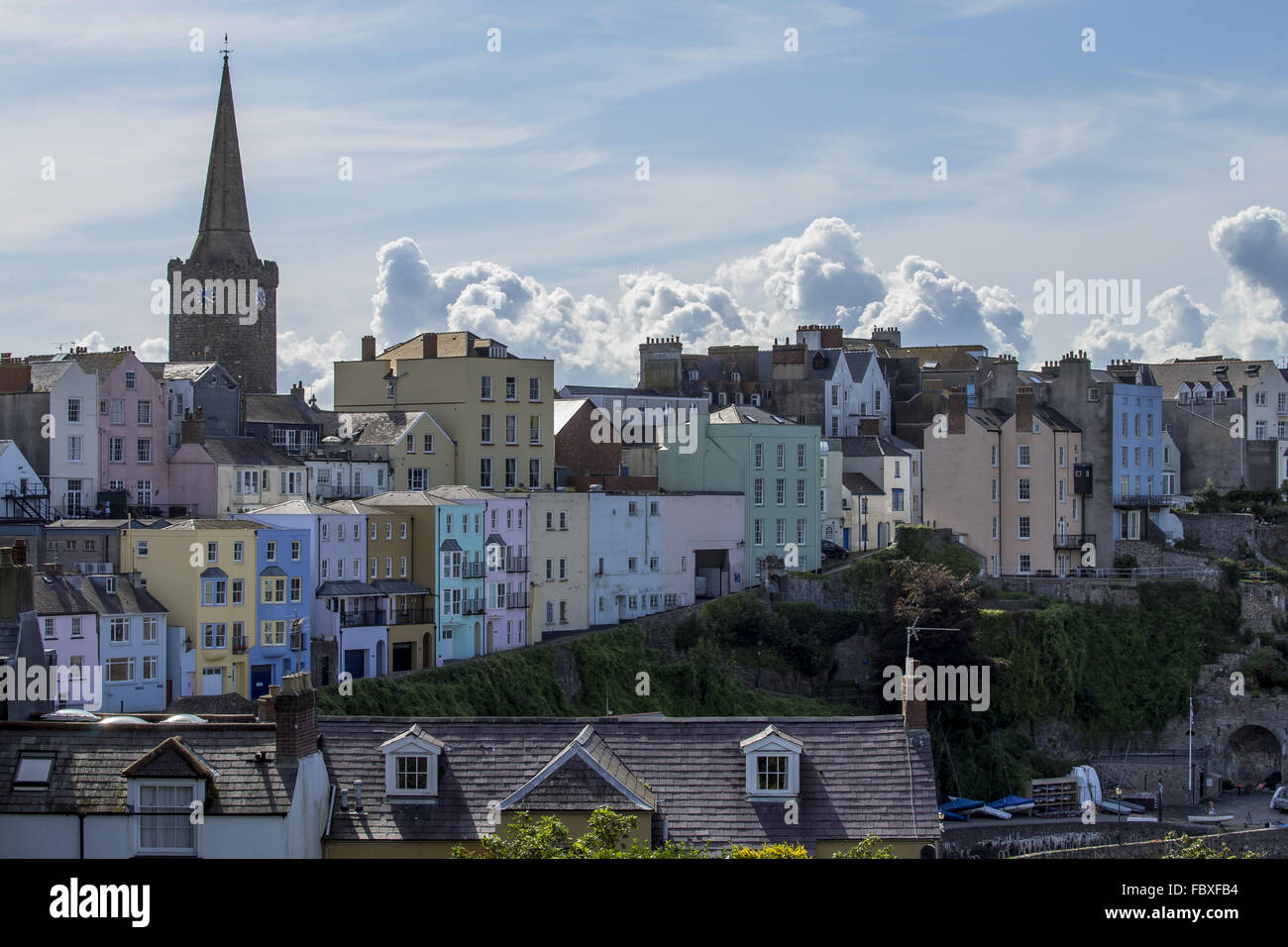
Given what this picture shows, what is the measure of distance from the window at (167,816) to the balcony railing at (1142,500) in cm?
6125

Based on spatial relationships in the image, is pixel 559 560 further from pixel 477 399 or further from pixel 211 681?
pixel 211 681

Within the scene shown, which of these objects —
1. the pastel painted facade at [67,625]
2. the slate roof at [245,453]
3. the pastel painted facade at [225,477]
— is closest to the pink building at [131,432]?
the pastel painted facade at [225,477]

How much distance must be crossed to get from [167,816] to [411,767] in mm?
3745

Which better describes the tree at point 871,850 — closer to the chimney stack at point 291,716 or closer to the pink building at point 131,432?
the chimney stack at point 291,716

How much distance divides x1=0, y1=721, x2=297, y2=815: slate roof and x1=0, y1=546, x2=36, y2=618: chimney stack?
4109mm

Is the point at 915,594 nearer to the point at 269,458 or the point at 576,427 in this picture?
the point at 576,427

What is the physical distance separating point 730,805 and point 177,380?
46.3 m

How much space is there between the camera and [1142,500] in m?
76.1

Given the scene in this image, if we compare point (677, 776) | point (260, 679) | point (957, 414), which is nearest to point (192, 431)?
point (260, 679)

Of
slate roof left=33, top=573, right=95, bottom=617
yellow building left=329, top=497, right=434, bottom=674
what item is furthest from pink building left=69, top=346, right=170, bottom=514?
slate roof left=33, top=573, right=95, bottom=617
